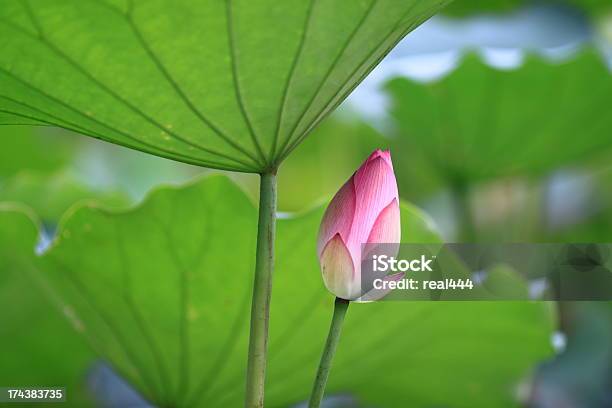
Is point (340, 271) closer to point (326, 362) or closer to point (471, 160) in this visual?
point (326, 362)

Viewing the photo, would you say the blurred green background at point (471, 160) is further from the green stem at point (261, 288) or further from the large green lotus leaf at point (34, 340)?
the green stem at point (261, 288)

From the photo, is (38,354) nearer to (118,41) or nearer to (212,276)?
(212,276)

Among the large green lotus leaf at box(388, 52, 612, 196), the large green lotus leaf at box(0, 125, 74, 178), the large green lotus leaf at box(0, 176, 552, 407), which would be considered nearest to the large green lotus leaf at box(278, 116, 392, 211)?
the large green lotus leaf at box(388, 52, 612, 196)

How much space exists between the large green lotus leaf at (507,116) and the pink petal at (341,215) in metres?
0.78

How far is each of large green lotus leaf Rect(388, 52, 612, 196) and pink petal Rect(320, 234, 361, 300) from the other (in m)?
0.79

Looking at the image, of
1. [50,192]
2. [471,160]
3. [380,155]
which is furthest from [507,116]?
[380,155]

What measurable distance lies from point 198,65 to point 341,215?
138mm

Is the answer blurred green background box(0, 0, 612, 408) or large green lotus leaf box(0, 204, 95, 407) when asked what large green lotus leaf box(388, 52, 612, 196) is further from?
large green lotus leaf box(0, 204, 95, 407)

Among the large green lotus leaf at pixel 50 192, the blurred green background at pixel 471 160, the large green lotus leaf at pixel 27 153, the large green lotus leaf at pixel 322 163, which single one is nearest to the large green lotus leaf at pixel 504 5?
the blurred green background at pixel 471 160

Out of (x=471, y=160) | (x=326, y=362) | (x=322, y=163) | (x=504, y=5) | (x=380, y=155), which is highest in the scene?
(x=504, y=5)

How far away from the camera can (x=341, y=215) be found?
573 millimetres

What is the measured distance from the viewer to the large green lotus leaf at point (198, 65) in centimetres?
51

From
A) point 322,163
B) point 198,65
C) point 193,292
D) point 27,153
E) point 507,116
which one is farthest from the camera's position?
point 322,163

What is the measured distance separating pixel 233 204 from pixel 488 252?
17.6 inches
